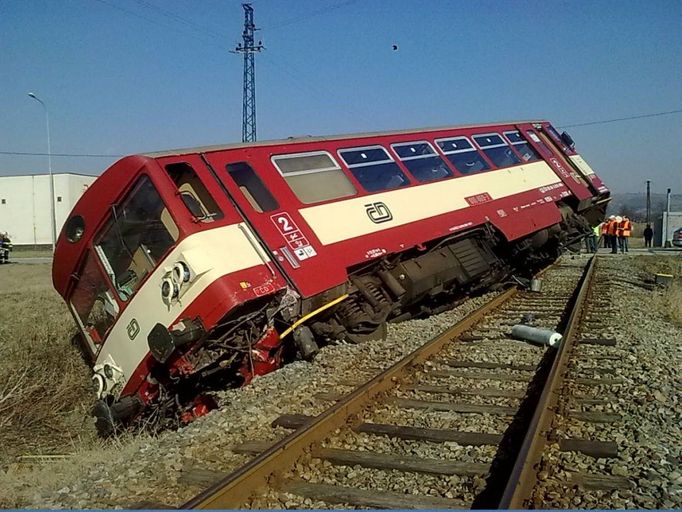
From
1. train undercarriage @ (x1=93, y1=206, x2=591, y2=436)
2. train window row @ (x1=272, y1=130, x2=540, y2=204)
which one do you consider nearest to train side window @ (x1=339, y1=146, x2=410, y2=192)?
train window row @ (x1=272, y1=130, x2=540, y2=204)

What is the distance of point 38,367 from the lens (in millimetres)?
9742

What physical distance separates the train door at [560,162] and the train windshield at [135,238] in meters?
9.01

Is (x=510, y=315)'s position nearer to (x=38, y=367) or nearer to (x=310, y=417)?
(x=310, y=417)

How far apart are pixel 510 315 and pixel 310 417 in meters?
5.49

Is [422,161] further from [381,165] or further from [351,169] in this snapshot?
[351,169]

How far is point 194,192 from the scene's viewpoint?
23.6 ft

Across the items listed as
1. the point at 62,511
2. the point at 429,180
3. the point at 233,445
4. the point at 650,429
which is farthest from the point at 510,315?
the point at 62,511

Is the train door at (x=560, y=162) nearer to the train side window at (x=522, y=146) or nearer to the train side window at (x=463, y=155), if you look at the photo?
the train side window at (x=522, y=146)

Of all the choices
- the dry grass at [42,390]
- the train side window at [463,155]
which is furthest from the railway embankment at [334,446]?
the train side window at [463,155]

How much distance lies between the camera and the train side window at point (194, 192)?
687 cm

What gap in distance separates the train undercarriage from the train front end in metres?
0.02

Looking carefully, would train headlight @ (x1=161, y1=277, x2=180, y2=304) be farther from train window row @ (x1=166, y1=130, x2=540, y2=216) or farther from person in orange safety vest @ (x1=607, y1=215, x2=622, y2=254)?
person in orange safety vest @ (x1=607, y1=215, x2=622, y2=254)

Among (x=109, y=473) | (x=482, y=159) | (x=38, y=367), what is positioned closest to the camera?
(x=109, y=473)

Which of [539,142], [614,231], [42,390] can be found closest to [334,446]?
[42,390]
